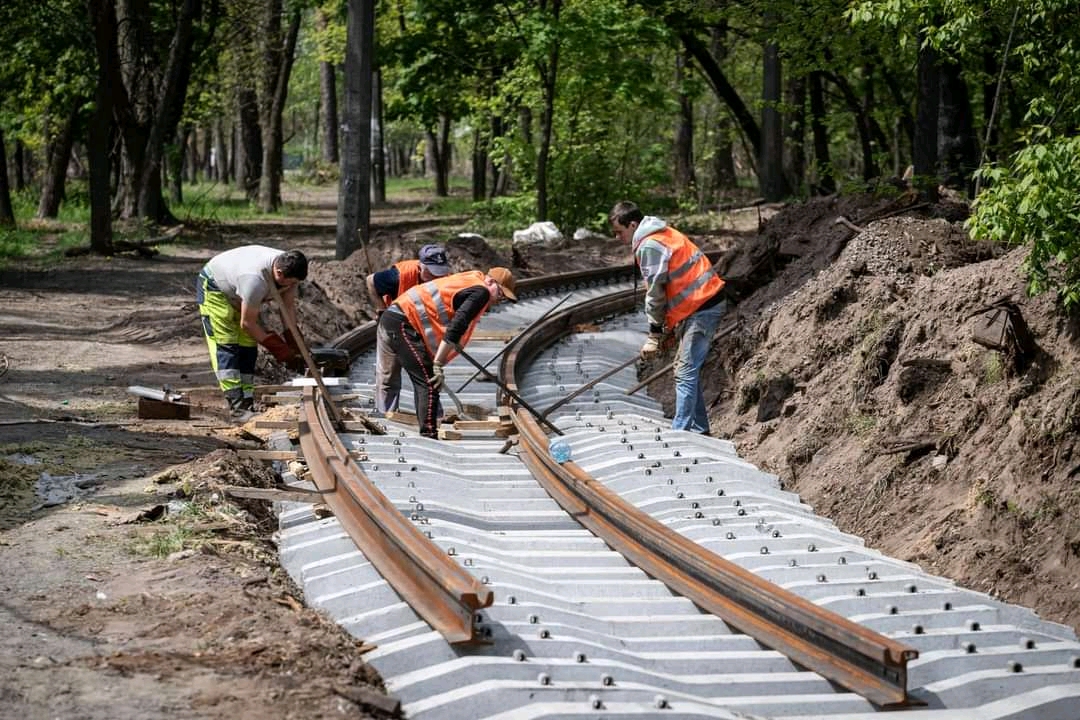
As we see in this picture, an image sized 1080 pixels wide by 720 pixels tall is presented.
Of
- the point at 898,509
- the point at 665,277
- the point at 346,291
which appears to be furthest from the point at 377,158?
the point at 898,509

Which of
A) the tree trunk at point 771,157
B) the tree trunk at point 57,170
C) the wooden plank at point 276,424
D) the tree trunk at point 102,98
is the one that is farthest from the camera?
the tree trunk at point 57,170

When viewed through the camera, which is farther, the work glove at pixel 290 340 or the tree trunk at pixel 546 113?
the tree trunk at pixel 546 113

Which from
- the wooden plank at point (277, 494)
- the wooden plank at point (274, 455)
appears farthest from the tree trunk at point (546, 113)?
the wooden plank at point (277, 494)

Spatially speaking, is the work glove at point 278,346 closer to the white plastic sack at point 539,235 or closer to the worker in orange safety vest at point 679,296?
the worker in orange safety vest at point 679,296

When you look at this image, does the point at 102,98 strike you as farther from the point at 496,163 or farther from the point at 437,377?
the point at 437,377

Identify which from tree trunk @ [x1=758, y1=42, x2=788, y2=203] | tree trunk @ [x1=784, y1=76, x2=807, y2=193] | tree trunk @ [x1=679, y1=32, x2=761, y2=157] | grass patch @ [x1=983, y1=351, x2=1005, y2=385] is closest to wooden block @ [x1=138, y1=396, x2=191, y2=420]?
grass patch @ [x1=983, y1=351, x2=1005, y2=385]

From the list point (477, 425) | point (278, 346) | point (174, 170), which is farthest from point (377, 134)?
point (477, 425)

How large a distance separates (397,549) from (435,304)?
13.3 ft

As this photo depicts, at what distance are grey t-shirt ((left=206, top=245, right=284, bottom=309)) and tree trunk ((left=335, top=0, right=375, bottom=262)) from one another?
411 inches

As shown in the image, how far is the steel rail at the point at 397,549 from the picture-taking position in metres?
5.74

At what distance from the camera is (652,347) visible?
1059 cm

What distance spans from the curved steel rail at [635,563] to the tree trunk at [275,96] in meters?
29.4

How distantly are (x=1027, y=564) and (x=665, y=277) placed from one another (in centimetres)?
444

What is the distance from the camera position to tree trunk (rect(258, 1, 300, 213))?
1479 inches
